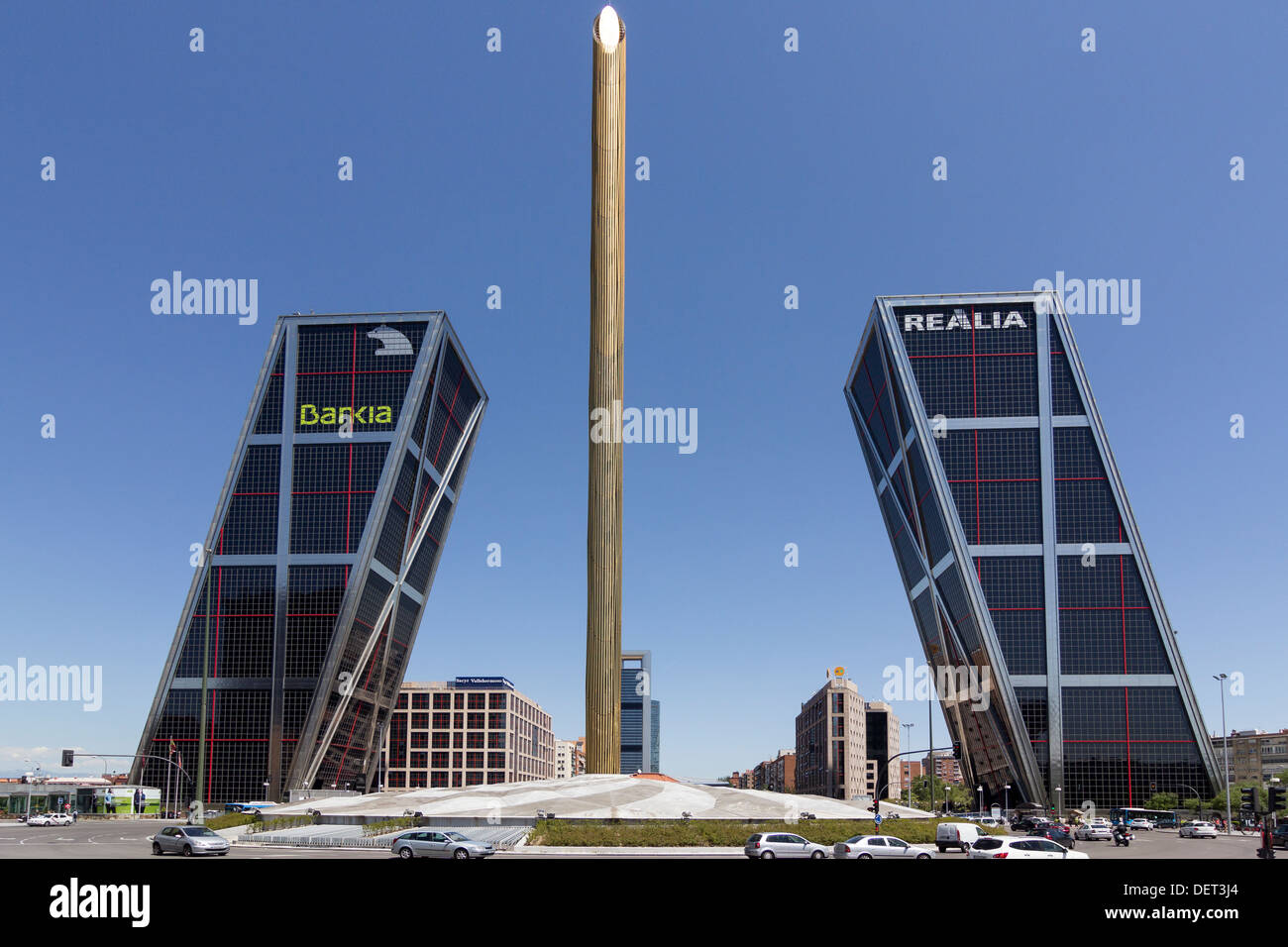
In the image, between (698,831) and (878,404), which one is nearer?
(698,831)

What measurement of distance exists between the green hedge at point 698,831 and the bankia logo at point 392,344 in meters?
61.9

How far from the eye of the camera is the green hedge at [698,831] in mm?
45875

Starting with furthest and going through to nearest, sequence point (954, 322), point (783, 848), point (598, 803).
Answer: point (954, 322)
point (598, 803)
point (783, 848)

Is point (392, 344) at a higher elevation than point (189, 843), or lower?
higher

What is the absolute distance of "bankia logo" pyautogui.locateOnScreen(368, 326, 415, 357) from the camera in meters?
102

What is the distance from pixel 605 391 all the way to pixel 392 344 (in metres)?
38.8

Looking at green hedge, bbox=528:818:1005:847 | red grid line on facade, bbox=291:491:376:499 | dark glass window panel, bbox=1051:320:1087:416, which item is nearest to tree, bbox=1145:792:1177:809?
dark glass window panel, bbox=1051:320:1087:416

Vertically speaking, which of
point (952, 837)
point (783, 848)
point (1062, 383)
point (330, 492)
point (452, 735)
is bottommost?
point (452, 735)

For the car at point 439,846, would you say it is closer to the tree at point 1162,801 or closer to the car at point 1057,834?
the car at point 1057,834

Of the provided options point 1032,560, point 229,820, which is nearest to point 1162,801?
point 1032,560

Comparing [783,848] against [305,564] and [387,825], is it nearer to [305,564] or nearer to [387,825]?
[387,825]

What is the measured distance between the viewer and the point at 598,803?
180 ft
